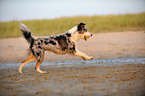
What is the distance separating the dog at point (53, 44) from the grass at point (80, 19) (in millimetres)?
7553

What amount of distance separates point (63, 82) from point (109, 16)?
1246cm

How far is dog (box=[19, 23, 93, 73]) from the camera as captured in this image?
6.80m

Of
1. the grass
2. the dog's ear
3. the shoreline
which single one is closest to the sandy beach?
the shoreline

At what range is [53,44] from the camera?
6910 millimetres

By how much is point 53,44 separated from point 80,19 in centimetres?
1133

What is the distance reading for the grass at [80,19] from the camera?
587 inches

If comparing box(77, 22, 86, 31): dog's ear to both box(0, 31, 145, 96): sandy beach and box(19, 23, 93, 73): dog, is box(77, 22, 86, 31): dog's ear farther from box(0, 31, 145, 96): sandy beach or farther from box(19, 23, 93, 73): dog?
box(0, 31, 145, 96): sandy beach

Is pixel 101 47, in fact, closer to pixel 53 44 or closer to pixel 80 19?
pixel 53 44

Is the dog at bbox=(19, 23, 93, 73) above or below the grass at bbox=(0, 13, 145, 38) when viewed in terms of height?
below

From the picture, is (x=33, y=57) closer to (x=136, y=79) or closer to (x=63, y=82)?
(x=63, y=82)

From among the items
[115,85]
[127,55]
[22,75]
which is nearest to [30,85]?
[22,75]

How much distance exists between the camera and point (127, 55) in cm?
963

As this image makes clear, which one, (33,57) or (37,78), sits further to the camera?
(33,57)

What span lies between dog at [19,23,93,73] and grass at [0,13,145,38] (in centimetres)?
755
